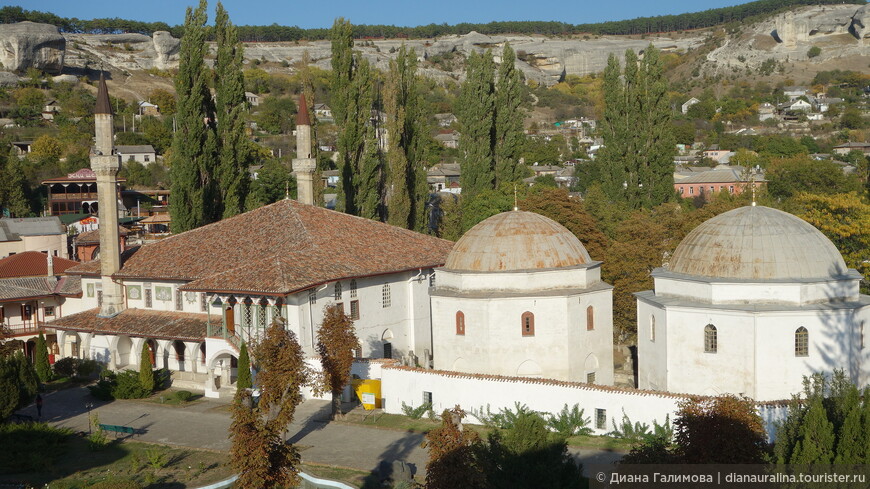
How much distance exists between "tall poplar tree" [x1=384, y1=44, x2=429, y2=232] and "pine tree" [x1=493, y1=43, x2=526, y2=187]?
4792 mm

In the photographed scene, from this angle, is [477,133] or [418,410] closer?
[418,410]

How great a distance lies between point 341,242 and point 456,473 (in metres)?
19.2

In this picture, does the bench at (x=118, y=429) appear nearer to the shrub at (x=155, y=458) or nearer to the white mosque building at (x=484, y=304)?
the shrub at (x=155, y=458)

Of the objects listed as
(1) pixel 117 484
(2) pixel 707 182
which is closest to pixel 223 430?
(1) pixel 117 484

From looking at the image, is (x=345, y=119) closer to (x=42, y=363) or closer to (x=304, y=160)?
(x=304, y=160)

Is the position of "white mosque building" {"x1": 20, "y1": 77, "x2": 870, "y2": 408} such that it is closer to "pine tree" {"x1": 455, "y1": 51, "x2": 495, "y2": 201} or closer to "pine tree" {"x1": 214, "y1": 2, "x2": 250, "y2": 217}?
"pine tree" {"x1": 214, "y1": 2, "x2": 250, "y2": 217}

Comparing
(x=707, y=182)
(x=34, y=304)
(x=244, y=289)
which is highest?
(x=707, y=182)

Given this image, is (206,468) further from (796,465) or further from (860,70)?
(860,70)

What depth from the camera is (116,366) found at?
3475 cm

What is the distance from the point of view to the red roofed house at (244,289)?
3039cm

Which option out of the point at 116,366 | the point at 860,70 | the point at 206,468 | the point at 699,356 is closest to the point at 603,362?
the point at 699,356

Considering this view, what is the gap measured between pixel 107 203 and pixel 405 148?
16.8 meters

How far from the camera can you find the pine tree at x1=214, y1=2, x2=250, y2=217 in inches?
1689

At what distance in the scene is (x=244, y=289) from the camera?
96.8 feet
